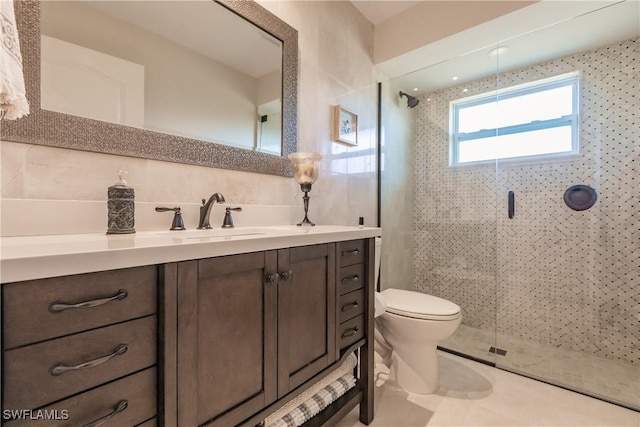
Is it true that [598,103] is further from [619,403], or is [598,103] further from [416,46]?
[619,403]

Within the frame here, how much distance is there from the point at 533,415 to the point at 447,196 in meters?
1.71

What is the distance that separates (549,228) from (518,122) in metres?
0.89

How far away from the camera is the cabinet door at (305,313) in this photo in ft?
3.03

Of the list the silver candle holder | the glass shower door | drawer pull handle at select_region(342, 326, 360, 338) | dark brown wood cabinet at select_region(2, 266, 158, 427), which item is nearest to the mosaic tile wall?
the glass shower door

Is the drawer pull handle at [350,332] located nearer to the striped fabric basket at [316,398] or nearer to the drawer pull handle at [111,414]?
the striped fabric basket at [316,398]

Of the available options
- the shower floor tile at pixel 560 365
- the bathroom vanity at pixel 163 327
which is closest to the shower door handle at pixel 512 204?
the shower floor tile at pixel 560 365

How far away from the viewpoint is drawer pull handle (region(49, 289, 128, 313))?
1.65 ft

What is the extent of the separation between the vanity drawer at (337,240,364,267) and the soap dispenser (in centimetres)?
74

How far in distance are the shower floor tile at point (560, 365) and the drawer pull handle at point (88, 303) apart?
7.39 feet

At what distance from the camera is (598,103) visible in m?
2.12

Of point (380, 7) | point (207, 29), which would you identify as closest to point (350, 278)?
point (207, 29)

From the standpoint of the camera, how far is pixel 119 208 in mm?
938

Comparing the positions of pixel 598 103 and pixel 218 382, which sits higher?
pixel 598 103

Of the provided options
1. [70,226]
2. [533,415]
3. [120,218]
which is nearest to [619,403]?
[533,415]
